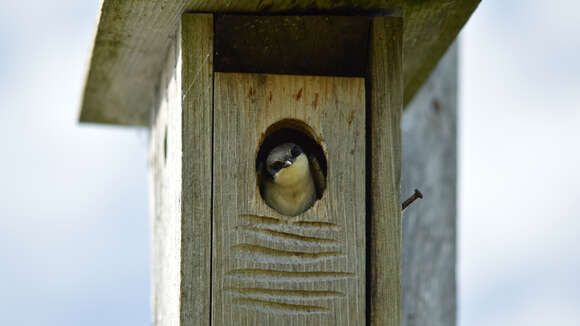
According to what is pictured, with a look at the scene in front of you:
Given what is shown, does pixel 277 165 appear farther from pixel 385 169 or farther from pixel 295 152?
pixel 385 169

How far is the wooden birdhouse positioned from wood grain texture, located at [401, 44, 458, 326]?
0.65 m

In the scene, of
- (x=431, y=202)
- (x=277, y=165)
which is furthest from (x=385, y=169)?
(x=431, y=202)

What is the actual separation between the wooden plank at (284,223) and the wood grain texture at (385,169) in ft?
0.09

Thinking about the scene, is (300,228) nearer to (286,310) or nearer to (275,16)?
(286,310)

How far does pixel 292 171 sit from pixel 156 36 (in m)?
0.49

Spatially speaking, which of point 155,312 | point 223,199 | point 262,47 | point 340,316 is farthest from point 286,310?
point 155,312

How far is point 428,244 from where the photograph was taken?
11.3 feet

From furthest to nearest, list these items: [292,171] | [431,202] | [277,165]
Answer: [431,202], [277,165], [292,171]

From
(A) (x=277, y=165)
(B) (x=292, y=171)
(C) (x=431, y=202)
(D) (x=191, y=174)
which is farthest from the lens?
(C) (x=431, y=202)

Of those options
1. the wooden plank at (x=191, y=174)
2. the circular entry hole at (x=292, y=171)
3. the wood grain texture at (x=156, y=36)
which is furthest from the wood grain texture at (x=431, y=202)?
the wooden plank at (x=191, y=174)

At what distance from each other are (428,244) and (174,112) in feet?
3.49

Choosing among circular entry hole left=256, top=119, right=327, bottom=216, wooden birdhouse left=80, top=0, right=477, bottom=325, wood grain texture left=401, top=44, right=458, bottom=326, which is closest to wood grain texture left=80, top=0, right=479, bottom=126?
wooden birdhouse left=80, top=0, right=477, bottom=325

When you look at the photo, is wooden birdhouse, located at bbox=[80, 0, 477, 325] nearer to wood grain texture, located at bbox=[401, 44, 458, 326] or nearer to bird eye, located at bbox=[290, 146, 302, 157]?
bird eye, located at bbox=[290, 146, 302, 157]

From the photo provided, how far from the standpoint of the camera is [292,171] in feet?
9.00
